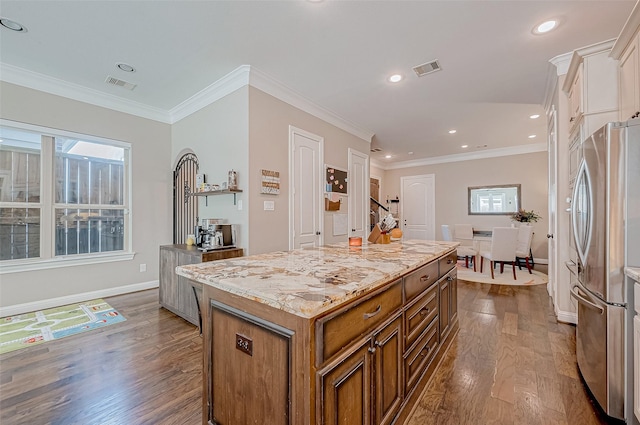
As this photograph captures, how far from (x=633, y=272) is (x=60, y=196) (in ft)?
17.8

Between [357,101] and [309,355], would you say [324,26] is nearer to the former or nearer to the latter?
[357,101]

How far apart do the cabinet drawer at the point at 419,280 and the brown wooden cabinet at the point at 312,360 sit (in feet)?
0.04

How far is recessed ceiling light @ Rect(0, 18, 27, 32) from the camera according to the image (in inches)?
90.0

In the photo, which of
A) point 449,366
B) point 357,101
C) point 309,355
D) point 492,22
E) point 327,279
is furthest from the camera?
point 357,101

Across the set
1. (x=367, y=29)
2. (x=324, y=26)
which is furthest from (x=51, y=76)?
(x=367, y=29)

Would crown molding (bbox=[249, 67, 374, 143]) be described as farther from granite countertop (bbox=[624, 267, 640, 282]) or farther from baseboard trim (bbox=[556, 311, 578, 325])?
baseboard trim (bbox=[556, 311, 578, 325])

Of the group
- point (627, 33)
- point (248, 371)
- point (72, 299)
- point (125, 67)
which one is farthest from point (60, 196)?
point (627, 33)

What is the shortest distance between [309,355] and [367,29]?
8.52 ft

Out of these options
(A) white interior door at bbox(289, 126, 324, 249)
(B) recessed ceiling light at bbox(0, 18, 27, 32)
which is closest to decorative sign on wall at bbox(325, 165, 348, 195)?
(A) white interior door at bbox(289, 126, 324, 249)

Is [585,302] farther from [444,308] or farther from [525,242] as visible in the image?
[525,242]

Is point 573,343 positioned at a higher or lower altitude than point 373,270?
lower

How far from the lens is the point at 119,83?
3.39 metres

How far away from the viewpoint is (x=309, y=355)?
3.05 ft

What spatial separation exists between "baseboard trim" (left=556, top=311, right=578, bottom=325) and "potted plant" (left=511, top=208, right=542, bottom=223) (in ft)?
12.1
